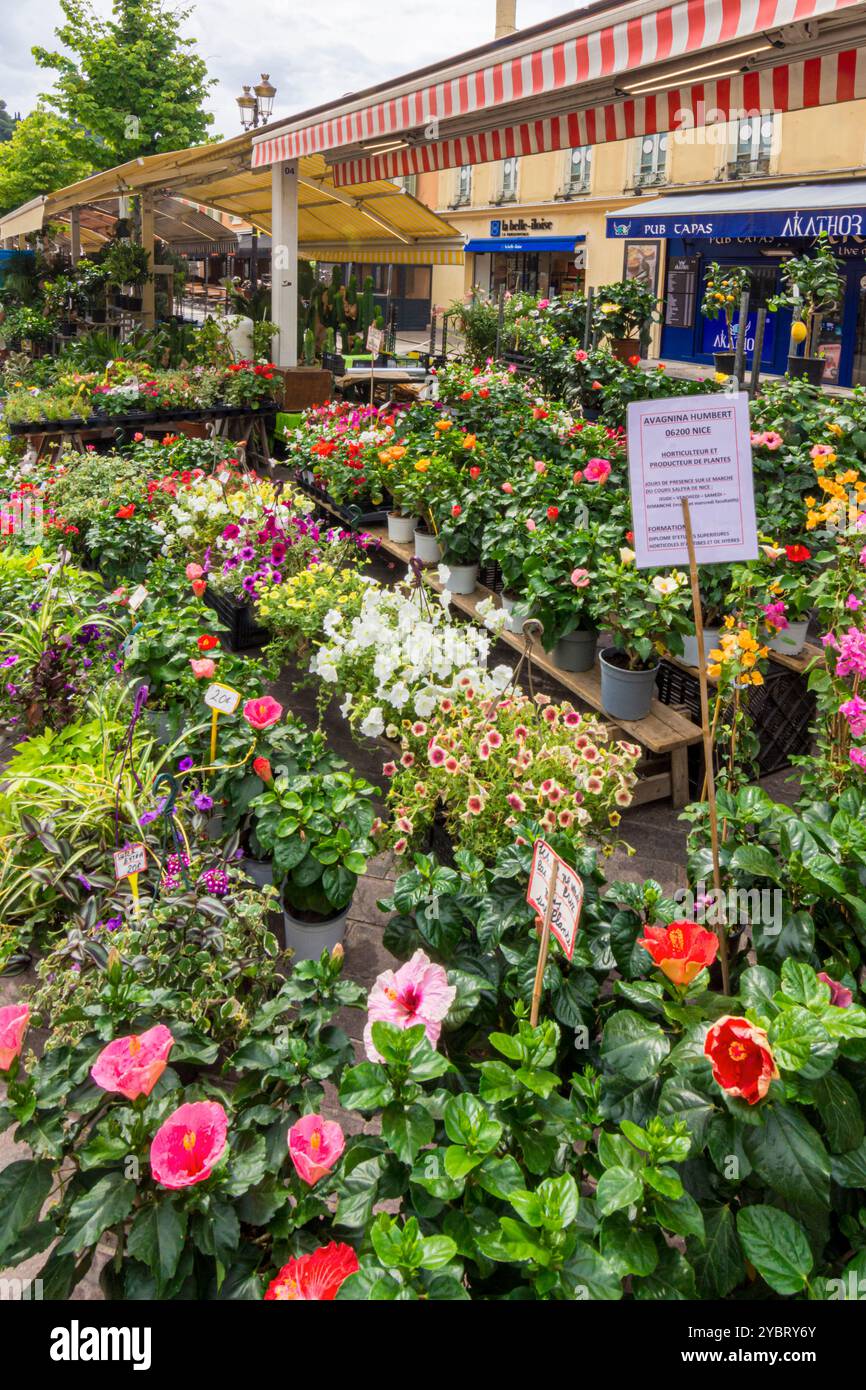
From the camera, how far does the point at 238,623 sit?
491cm

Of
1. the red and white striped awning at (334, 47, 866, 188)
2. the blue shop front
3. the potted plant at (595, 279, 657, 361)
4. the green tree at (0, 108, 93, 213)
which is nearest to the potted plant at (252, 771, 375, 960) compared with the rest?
the red and white striped awning at (334, 47, 866, 188)

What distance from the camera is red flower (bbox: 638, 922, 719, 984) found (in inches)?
64.9

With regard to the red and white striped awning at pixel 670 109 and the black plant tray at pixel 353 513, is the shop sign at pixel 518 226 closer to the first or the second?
the red and white striped awning at pixel 670 109

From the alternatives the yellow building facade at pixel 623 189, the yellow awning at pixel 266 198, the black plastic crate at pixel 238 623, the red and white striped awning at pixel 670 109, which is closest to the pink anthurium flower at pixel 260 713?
the black plastic crate at pixel 238 623

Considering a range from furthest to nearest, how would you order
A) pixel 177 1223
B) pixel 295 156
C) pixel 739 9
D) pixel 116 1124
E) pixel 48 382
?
1. pixel 48 382
2. pixel 295 156
3. pixel 739 9
4. pixel 116 1124
5. pixel 177 1223

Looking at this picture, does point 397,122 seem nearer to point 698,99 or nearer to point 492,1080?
point 698,99

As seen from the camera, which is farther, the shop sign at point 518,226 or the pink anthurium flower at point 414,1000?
the shop sign at point 518,226

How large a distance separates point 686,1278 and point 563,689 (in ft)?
11.4

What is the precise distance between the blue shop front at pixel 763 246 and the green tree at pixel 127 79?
971cm

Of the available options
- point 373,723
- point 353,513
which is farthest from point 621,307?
point 373,723

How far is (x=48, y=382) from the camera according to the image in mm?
9398

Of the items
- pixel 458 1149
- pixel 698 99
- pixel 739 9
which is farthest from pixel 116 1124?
pixel 698 99

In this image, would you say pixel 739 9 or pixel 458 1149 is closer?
pixel 458 1149

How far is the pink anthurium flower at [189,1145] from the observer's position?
4.70 feet
